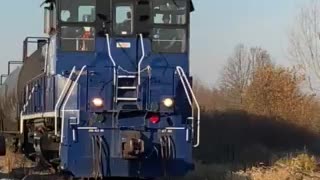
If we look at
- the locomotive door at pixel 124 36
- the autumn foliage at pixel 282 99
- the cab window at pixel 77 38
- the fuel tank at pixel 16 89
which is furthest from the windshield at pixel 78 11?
the autumn foliage at pixel 282 99

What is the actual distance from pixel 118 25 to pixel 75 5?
988 millimetres

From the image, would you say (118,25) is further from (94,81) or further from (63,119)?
(63,119)

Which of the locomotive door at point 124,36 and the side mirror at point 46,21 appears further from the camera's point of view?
the side mirror at point 46,21

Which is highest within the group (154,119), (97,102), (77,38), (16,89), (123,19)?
(123,19)

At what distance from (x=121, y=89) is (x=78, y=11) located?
1878 millimetres

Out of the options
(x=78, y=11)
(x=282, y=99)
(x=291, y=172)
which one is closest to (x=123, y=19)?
(x=78, y=11)

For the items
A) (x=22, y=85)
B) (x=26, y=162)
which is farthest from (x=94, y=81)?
(x=26, y=162)

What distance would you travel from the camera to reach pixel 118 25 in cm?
1419

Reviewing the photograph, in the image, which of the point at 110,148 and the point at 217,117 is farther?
the point at 217,117

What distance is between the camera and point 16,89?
20750 millimetres

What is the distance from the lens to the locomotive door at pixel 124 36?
14133mm

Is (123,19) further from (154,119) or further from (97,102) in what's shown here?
(154,119)

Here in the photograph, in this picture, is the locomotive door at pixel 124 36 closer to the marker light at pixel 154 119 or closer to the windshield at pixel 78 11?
the windshield at pixel 78 11

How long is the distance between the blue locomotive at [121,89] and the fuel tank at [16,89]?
2.80 m
